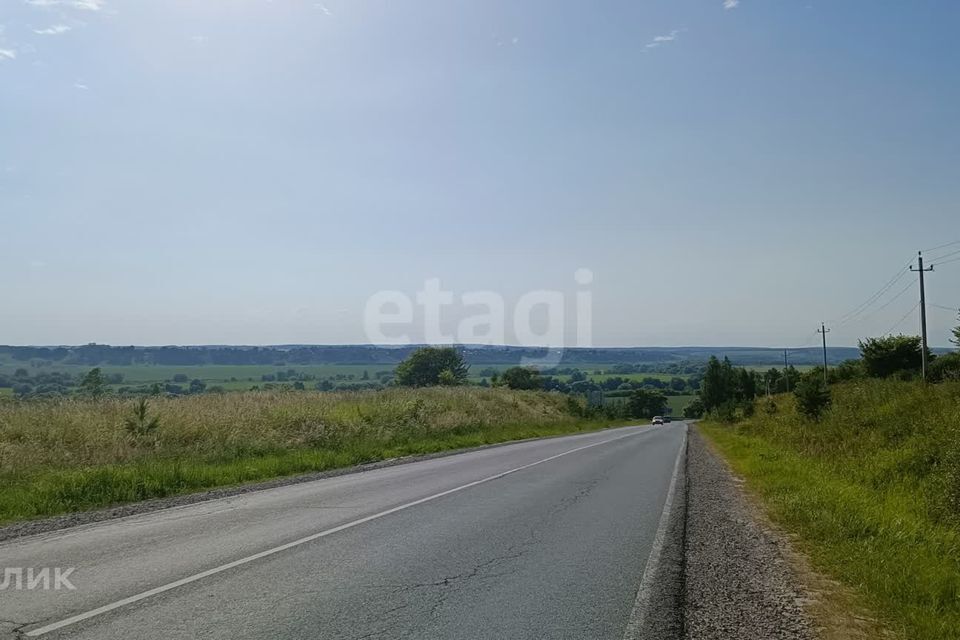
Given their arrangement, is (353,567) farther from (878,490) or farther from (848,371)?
(848,371)

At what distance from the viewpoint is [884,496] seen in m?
13.0

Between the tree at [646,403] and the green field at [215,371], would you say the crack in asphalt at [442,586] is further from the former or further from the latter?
the tree at [646,403]

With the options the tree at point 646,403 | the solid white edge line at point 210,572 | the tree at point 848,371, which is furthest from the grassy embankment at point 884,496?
the tree at point 646,403

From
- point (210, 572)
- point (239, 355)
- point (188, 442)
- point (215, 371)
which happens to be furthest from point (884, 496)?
point (239, 355)

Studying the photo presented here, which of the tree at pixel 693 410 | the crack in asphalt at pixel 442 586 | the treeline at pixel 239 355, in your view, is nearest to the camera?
the crack in asphalt at pixel 442 586

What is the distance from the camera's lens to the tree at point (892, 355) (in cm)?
4653

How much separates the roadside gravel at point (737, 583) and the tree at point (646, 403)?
11183cm

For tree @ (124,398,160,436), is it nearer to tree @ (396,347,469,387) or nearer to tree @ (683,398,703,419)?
tree @ (396,347,469,387)

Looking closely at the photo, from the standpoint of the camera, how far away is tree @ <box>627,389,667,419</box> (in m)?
122

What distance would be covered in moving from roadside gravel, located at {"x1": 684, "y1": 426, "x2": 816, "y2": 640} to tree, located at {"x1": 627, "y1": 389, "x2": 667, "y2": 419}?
4403 inches

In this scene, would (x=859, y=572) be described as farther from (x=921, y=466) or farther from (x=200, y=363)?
(x=200, y=363)

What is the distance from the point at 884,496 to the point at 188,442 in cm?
1783

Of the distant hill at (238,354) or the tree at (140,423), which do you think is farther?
the distant hill at (238,354)

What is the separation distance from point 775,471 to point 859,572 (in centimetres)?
1030
